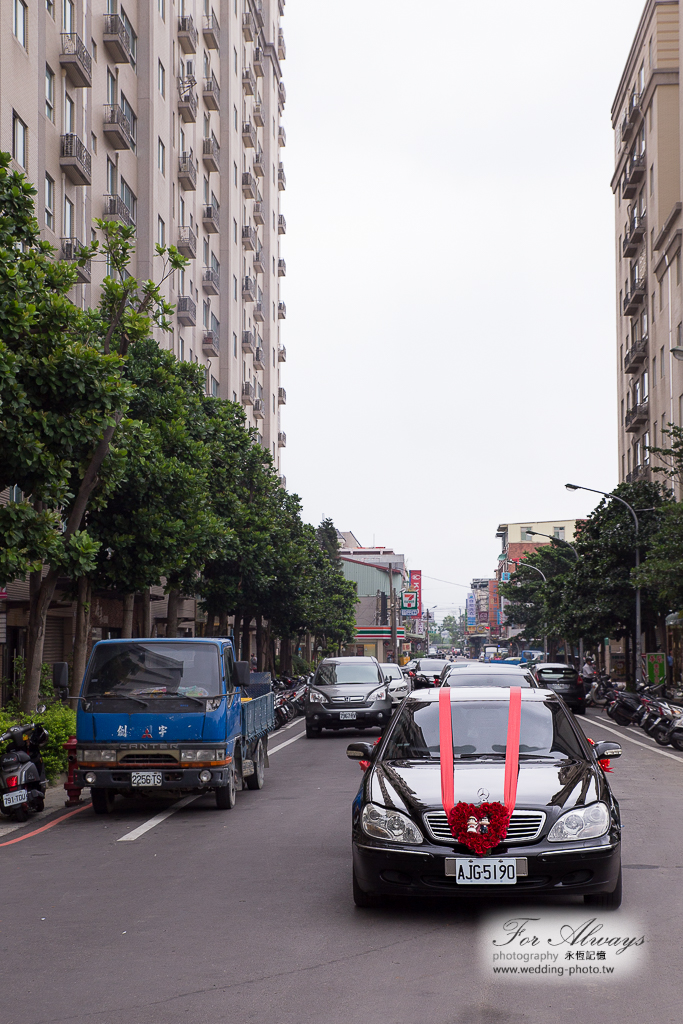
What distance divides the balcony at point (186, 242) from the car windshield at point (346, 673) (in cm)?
2205

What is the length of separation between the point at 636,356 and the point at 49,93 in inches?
1316

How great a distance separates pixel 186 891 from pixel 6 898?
1.32 metres

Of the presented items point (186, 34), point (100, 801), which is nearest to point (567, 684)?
point (100, 801)

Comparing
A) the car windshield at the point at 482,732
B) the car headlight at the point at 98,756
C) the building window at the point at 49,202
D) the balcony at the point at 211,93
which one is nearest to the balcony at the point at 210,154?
the balcony at the point at 211,93

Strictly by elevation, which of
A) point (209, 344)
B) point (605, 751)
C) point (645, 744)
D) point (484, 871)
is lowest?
point (645, 744)

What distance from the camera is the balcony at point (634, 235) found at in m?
55.9

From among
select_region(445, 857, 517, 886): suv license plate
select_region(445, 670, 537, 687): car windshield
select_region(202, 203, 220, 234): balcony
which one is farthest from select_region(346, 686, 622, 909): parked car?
select_region(202, 203, 220, 234): balcony

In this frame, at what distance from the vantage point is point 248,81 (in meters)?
60.5

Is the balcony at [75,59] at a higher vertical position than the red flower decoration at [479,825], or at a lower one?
higher

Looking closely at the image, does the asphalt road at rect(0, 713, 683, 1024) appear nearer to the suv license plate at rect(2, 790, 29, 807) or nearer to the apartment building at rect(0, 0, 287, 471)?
the suv license plate at rect(2, 790, 29, 807)

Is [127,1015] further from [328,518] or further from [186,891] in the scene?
[328,518]

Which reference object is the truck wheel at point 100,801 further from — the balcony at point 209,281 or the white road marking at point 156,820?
the balcony at point 209,281

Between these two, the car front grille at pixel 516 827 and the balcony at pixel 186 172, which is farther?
the balcony at pixel 186 172

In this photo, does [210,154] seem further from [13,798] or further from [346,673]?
[13,798]
